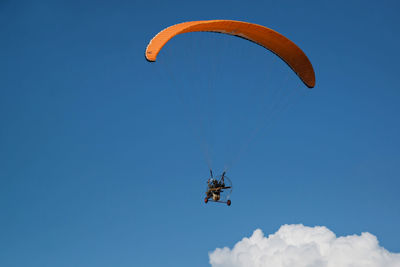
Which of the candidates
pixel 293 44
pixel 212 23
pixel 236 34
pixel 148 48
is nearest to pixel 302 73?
pixel 293 44

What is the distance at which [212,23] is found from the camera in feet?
114

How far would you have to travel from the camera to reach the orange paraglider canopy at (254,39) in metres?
33.7

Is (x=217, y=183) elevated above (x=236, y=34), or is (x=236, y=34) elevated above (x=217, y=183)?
(x=236, y=34)

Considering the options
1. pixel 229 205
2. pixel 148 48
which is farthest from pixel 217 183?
pixel 148 48

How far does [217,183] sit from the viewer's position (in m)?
Result: 36.4

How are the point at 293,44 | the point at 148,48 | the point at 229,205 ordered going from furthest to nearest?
the point at 293,44
the point at 229,205
the point at 148,48

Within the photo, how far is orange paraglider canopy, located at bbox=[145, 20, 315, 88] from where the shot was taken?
3366 cm

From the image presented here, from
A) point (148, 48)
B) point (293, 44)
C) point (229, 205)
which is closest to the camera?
point (148, 48)

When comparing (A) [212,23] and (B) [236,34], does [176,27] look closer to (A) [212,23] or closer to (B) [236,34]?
(A) [212,23]

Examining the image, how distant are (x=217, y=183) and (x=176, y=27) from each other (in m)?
10.1

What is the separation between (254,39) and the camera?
38.7m

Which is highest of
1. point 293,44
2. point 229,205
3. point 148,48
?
point 293,44

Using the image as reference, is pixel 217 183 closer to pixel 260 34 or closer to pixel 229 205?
pixel 229 205

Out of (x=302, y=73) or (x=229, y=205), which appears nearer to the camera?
(x=229, y=205)
